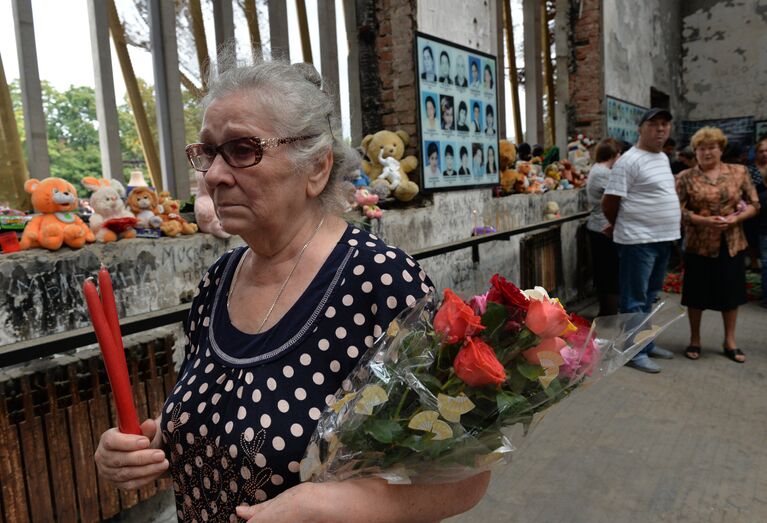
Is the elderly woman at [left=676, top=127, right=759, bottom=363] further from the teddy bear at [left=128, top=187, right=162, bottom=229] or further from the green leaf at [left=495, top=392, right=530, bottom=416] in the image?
the green leaf at [left=495, top=392, right=530, bottom=416]

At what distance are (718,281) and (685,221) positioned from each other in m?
0.51

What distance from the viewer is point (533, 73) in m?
8.76

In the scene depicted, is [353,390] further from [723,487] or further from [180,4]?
[180,4]

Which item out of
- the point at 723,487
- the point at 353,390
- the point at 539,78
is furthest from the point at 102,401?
the point at 539,78

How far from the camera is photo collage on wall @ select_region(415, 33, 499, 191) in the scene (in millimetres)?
4305

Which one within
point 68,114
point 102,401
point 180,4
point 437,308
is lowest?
point 102,401

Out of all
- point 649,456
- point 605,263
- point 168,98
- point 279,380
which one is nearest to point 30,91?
point 168,98

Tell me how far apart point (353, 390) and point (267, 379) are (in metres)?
0.19

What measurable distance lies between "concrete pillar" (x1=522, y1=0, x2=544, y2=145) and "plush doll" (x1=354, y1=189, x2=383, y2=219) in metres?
5.93

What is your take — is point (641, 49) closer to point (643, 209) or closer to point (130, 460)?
point (643, 209)

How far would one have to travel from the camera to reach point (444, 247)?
3562 millimetres

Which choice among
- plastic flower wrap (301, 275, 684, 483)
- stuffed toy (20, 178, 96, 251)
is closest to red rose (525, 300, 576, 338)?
plastic flower wrap (301, 275, 684, 483)

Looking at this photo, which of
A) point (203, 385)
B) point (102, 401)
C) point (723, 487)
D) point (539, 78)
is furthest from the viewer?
point (539, 78)

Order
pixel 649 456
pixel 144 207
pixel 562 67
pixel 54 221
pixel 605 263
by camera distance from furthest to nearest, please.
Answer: pixel 562 67
pixel 605 263
pixel 649 456
pixel 144 207
pixel 54 221
